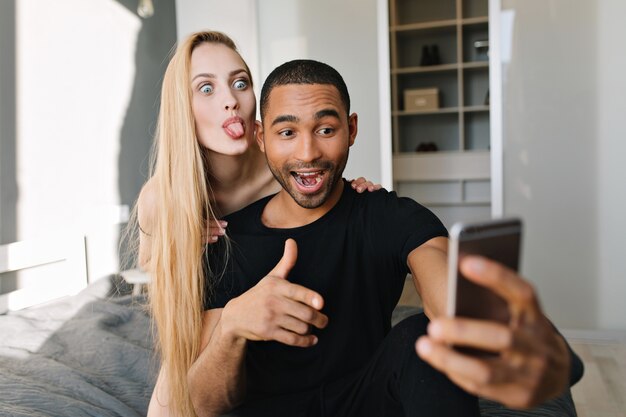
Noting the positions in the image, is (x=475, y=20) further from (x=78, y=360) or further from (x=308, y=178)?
(x=78, y=360)

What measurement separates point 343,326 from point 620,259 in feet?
8.21

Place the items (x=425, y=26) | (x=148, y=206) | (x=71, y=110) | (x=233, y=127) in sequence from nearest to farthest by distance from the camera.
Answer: (x=233, y=127)
(x=148, y=206)
(x=71, y=110)
(x=425, y=26)

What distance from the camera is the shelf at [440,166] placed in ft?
11.9

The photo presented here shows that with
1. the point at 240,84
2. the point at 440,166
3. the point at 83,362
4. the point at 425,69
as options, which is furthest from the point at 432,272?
the point at 425,69

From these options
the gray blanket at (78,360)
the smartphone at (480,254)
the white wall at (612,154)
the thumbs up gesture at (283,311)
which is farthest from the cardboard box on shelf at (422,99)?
the smartphone at (480,254)

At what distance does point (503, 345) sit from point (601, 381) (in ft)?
8.24

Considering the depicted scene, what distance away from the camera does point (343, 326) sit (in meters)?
1.29

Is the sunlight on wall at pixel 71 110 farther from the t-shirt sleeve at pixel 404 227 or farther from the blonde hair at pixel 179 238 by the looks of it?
the t-shirt sleeve at pixel 404 227

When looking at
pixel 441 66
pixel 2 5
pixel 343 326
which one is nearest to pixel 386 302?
pixel 343 326

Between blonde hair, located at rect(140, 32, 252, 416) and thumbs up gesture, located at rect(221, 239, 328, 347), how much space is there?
336mm

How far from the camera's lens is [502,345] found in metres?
0.56

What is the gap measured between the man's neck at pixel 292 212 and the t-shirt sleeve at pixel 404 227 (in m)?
0.10

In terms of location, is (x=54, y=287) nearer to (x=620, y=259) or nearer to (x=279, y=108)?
(x=279, y=108)

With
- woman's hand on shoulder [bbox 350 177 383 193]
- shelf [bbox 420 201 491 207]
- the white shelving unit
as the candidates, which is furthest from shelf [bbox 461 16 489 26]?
woman's hand on shoulder [bbox 350 177 383 193]
